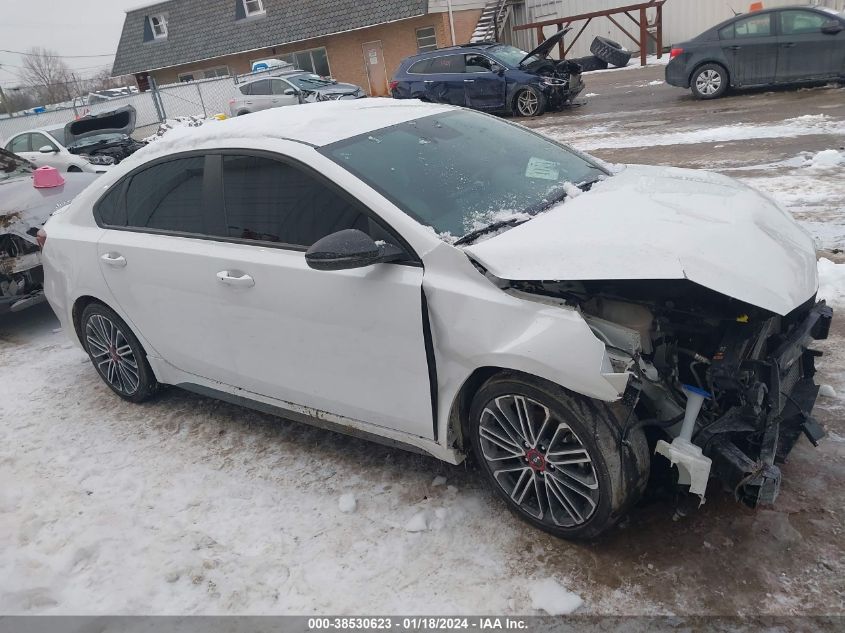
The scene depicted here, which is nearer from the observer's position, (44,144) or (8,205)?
(8,205)

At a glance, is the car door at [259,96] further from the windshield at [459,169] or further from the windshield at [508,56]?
the windshield at [459,169]

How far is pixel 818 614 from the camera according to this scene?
Answer: 7.57 ft

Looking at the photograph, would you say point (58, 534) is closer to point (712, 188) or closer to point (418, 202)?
point (418, 202)

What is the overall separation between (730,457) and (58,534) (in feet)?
9.88

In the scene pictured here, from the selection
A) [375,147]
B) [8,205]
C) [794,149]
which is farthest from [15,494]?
[794,149]

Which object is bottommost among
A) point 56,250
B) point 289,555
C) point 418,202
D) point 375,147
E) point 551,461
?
point 289,555

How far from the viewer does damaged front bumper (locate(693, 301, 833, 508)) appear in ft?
7.98

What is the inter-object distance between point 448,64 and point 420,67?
0.83 meters

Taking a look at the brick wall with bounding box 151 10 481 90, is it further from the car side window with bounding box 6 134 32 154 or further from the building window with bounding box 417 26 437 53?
the car side window with bounding box 6 134 32 154

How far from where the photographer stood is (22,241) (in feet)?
19.3

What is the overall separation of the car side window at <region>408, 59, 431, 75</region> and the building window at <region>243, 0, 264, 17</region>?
16487 millimetres

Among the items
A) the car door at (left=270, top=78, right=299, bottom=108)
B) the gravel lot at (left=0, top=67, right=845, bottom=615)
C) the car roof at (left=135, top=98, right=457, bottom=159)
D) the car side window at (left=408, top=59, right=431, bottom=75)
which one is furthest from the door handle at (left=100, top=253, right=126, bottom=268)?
the car door at (left=270, top=78, right=299, bottom=108)

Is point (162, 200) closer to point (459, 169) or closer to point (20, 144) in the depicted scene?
point (459, 169)

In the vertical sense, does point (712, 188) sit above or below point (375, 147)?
below
